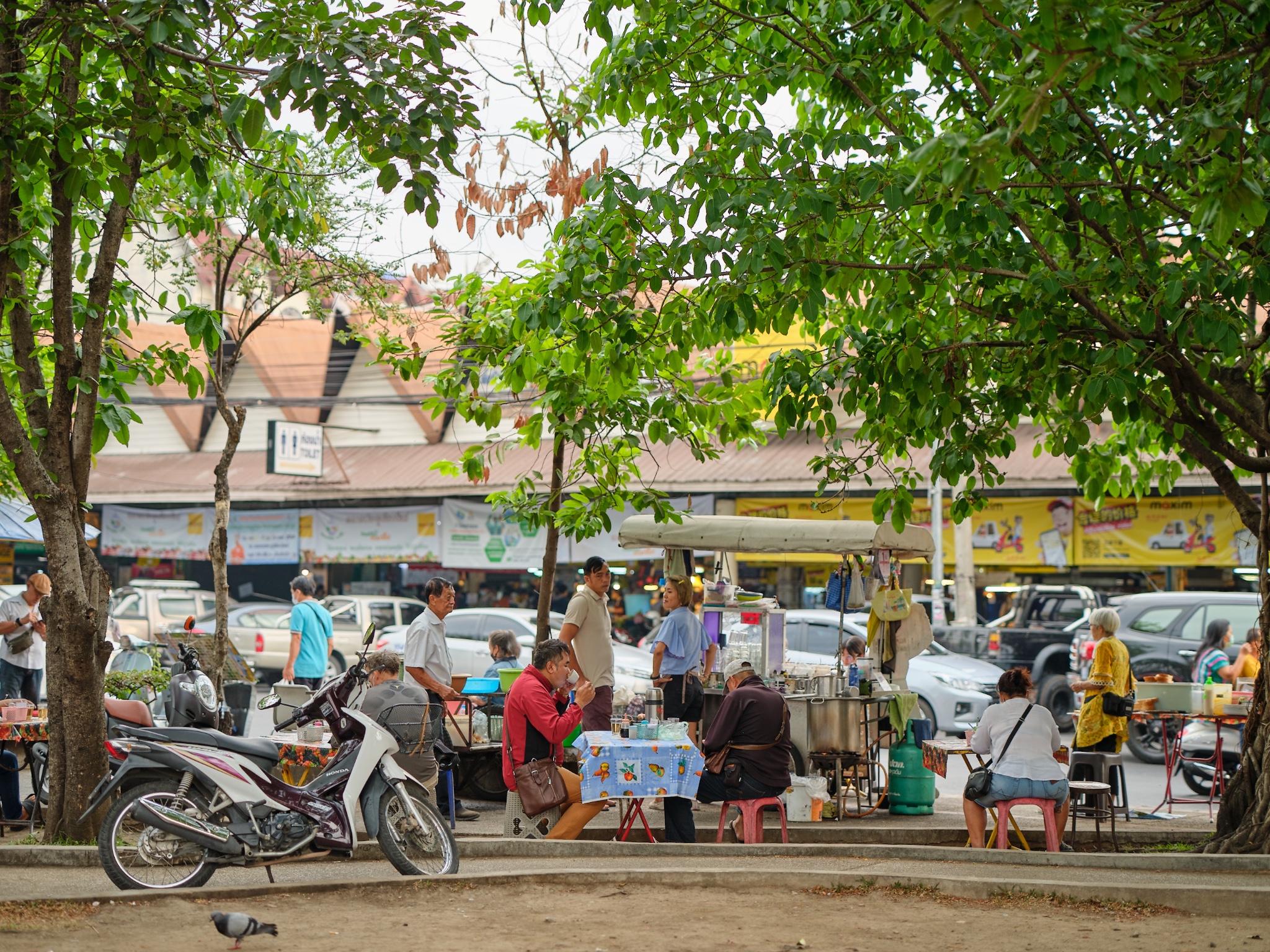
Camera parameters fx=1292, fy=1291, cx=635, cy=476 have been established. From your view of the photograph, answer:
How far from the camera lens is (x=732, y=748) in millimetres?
8578

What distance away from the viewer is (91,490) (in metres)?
26.8

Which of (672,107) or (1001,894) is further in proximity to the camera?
(672,107)

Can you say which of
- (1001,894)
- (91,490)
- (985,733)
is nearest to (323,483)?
(91,490)

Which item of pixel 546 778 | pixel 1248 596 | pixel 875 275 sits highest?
pixel 875 275

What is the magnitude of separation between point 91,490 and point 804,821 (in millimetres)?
21277

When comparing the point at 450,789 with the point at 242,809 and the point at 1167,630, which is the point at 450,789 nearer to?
the point at 242,809

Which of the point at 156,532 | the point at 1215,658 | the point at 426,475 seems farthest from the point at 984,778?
the point at 156,532

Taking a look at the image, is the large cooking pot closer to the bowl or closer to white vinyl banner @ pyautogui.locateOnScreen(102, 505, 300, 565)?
the bowl

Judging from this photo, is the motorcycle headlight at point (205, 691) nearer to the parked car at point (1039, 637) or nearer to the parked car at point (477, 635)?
the parked car at point (477, 635)

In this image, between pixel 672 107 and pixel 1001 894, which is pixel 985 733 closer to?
pixel 1001 894

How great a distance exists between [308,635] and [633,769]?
5.39 metres

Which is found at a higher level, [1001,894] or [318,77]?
[318,77]

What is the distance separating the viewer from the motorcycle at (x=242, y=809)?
6551 millimetres

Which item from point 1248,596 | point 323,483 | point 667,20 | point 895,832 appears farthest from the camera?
point 323,483
